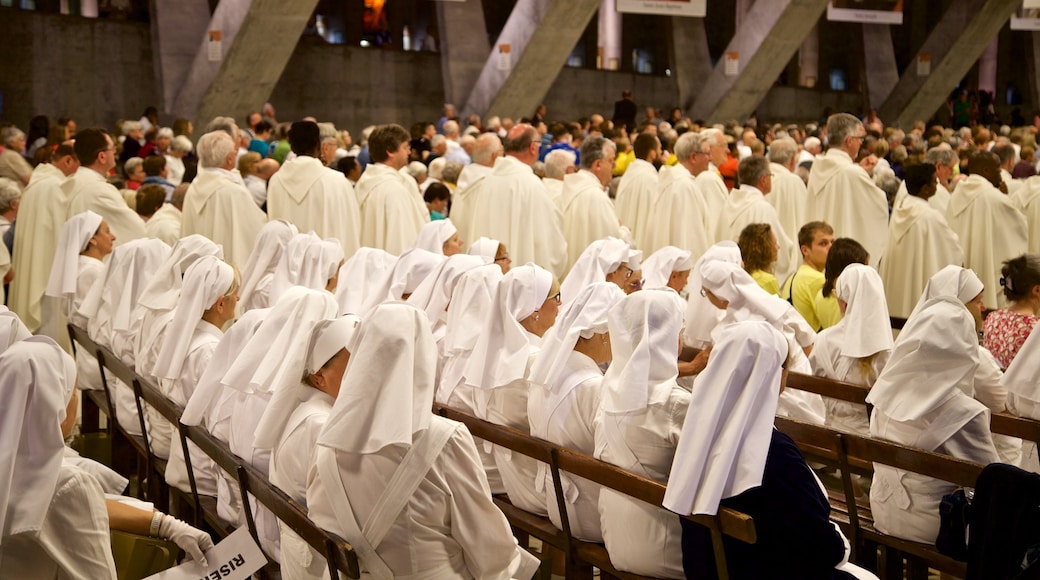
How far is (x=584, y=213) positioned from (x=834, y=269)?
326cm

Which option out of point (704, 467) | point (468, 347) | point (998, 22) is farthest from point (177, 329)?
point (998, 22)

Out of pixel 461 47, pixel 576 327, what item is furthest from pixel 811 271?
pixel 461 47

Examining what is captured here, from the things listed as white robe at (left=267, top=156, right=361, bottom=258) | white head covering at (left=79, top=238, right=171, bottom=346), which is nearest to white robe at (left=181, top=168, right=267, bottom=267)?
white robe at (left=267, top=156, right=361, bottom=258)

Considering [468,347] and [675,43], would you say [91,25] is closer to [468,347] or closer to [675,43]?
[675,43]

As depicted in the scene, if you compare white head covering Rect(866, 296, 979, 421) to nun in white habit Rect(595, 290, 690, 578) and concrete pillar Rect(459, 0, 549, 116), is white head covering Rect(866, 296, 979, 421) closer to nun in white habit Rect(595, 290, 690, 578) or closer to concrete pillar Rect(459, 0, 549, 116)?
nun in white habit Rect(595, 290, 690, 578)

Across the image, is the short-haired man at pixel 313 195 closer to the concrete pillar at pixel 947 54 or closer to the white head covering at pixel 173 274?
the white head covering at pixel 173 274

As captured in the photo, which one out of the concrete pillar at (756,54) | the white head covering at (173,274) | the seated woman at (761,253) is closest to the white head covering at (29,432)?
the white head covering at (173,274)

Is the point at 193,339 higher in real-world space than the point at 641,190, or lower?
lower

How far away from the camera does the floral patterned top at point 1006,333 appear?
5.66 metres

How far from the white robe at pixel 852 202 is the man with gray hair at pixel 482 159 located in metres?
2.86

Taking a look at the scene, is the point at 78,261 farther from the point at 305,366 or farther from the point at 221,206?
the point at 305,366

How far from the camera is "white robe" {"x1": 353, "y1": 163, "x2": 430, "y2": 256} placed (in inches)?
361

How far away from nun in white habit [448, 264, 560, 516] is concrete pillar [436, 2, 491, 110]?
13.6 m

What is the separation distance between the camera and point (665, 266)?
6996 millimetres
